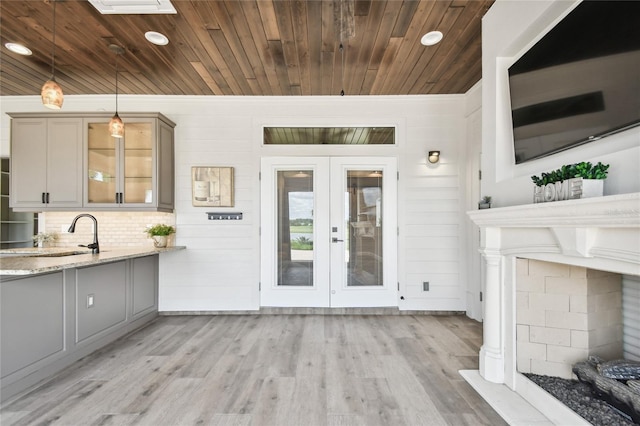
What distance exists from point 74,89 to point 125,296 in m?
2.79

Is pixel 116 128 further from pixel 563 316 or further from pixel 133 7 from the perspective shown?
pixel 563 316

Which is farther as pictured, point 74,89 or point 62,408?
point 74,89

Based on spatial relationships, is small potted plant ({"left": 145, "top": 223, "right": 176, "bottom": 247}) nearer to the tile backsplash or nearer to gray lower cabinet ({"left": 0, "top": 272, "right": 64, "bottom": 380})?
the tile backsplash

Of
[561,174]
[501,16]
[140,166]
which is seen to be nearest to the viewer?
[561,174]

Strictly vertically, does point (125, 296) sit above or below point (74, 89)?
below

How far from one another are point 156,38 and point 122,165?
1657mm

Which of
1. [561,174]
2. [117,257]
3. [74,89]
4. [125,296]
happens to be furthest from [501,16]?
[74,89]

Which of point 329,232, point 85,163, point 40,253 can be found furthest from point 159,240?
point 329,232

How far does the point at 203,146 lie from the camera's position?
409 centimetres

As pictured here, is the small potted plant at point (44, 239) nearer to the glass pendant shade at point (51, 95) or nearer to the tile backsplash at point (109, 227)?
the tile backsplash at point (109, 227)

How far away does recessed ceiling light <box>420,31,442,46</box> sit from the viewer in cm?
269

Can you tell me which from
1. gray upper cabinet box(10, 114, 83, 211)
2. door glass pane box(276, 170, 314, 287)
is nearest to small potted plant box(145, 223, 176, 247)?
gray upper cabinet box(10, 114, 83, 211)

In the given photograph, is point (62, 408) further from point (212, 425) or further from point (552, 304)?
point (552, 304)

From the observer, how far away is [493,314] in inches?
90.1
